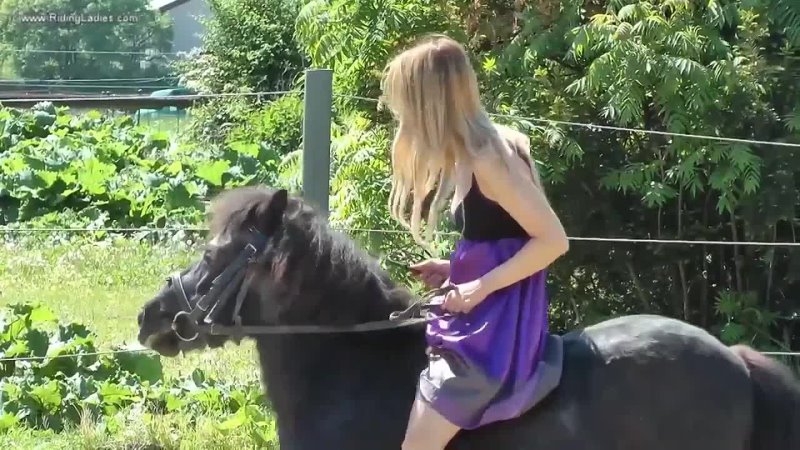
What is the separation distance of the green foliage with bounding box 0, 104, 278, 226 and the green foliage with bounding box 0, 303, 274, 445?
449 cm

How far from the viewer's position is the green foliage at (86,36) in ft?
154

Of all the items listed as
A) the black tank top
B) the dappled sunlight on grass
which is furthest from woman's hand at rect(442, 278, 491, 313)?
the dappled sunlight on grass

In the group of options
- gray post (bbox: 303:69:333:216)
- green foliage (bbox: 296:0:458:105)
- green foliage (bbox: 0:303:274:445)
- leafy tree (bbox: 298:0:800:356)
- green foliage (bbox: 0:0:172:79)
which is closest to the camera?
gray post (bbox: 303:69:333:216)

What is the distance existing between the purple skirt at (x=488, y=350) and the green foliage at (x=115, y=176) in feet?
25.2

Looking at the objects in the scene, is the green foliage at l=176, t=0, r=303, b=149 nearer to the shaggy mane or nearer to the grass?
the grass

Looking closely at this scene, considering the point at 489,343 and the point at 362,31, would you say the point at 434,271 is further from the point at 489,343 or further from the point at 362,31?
the point at 362,31

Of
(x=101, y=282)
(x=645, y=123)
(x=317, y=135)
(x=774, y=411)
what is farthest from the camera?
(x=101, y=282)

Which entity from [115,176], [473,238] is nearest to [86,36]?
[115,176]

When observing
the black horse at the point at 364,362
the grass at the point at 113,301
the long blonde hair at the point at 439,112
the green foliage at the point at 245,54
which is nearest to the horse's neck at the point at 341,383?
the black horse at the point at 364,362

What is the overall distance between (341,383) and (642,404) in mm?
984

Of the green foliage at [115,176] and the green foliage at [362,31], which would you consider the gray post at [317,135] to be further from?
the green foliage at [115,176]

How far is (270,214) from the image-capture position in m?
3.23

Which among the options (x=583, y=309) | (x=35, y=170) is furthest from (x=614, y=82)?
(x=35, y=170)

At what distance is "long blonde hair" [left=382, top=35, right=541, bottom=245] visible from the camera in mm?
3100
